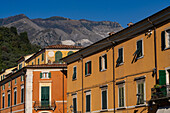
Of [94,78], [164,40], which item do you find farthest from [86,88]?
[164,40]

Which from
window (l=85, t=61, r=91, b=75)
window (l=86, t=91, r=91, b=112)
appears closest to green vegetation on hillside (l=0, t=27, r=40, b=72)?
window (l=85, t=61, r=91, b=75)

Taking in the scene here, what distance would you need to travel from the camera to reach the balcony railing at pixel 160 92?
2723 centimetres

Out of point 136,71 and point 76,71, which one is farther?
point 76,71

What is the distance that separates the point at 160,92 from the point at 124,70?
673 cm

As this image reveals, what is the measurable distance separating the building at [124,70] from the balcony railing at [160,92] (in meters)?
0.36

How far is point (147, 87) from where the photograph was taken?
3064cm

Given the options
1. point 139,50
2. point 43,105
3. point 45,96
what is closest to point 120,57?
point 139,50

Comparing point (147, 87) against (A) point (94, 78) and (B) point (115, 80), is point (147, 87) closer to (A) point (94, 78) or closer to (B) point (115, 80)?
(B) point (115, 80)

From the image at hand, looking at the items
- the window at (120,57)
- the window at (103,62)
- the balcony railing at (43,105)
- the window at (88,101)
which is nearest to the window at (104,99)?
the window at (103,62)

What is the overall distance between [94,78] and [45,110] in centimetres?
1410

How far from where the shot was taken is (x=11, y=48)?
131375mm

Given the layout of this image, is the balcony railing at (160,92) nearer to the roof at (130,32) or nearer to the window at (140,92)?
the window at (140,92)

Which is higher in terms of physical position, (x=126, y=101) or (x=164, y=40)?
(x=164, y=40)

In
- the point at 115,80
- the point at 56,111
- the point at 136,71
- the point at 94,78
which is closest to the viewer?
the point at 136,71
